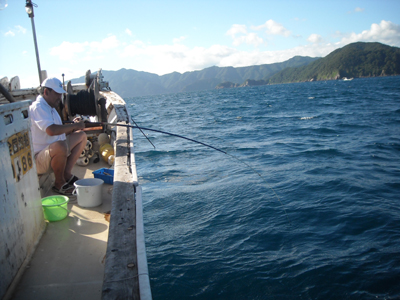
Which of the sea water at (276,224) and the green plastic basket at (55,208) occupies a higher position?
the green plastic basket at (55,208)

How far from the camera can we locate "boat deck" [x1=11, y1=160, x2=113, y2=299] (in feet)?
7.06

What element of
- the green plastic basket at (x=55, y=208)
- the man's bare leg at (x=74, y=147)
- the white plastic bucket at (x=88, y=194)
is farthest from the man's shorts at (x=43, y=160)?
the green plastic basket at (x=55, y=208)

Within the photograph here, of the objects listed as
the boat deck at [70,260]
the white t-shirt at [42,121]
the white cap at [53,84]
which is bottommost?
the boat deck at [70,260]

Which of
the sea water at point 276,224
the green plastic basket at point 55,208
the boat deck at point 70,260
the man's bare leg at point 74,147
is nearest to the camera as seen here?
the boat deck at point 70,260

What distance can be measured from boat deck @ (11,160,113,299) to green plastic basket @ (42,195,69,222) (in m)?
0.06

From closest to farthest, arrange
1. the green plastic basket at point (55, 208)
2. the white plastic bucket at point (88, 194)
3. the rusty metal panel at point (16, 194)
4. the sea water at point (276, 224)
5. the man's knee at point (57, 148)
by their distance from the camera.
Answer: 1. the rusty metal panel at point (16, 194)
2. the green plastic basket at point (55, 208)
3. the white plastic bucket at point (88, 194)
4. the sea water at point (276, 224)
5. the man's knee at point (57, 148)

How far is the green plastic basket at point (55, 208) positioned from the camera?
3096mm

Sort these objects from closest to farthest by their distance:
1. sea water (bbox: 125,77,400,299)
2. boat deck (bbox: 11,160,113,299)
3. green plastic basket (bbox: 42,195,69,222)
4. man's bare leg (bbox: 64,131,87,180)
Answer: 1. boat deck (bbox: 11,160,113,299)
2. green plastic basket (bbox: 42,195,69,222)
3. sea water (bbox: 125,77,400,299)
4. man's bare leg (bbox: 64,131,87,180)

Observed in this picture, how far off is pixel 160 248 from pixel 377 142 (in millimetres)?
9091

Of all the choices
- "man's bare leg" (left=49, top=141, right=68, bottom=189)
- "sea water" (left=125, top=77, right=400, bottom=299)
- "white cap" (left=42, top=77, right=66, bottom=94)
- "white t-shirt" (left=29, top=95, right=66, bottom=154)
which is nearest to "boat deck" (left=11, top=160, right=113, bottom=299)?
"man's bare leg" (left=49, top=141, right=68, bottom=189)

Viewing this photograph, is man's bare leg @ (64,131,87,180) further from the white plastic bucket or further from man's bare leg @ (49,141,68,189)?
the white plastic bucket

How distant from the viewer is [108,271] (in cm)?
158

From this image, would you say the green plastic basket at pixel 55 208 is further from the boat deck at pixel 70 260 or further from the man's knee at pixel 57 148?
the man's knee at pixel 57 148

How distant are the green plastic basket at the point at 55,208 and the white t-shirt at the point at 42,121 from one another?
0.86 meters
